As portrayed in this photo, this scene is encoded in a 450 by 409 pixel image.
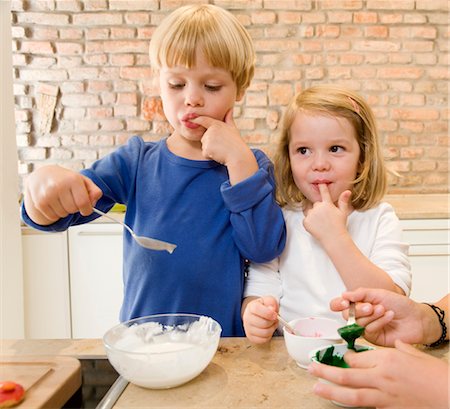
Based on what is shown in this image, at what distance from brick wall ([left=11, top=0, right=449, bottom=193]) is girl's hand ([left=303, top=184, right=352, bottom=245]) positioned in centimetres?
200

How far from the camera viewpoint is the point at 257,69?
3.02 metres

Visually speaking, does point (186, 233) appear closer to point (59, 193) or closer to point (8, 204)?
point (59, 193)

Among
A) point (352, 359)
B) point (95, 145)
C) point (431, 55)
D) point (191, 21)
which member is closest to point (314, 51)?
point (431, 55)

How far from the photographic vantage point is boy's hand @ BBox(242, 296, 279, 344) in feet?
2.78

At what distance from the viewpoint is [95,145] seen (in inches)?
120

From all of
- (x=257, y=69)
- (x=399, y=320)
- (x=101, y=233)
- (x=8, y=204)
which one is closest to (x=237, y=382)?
(x=399, y=320)

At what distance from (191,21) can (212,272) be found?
56 centimetres

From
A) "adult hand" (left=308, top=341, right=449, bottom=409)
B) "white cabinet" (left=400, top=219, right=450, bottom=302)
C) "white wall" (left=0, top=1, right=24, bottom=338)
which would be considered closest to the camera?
"adult hand" (left=308, top=341, right=449, bottom=409)

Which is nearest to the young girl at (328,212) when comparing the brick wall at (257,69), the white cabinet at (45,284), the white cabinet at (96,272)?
the white cabinet at (96,272)

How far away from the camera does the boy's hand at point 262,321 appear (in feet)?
2.78

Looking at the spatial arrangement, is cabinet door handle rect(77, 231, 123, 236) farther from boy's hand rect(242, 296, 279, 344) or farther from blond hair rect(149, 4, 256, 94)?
boy's hand rect(242, 296, 279, 344)

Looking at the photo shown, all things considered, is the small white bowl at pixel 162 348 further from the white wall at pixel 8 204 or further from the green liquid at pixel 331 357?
the white wall at pixel 8 204

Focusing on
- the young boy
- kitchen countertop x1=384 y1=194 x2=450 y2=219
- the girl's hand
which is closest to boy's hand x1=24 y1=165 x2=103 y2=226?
the young boy

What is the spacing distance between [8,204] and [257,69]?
1689 mm
